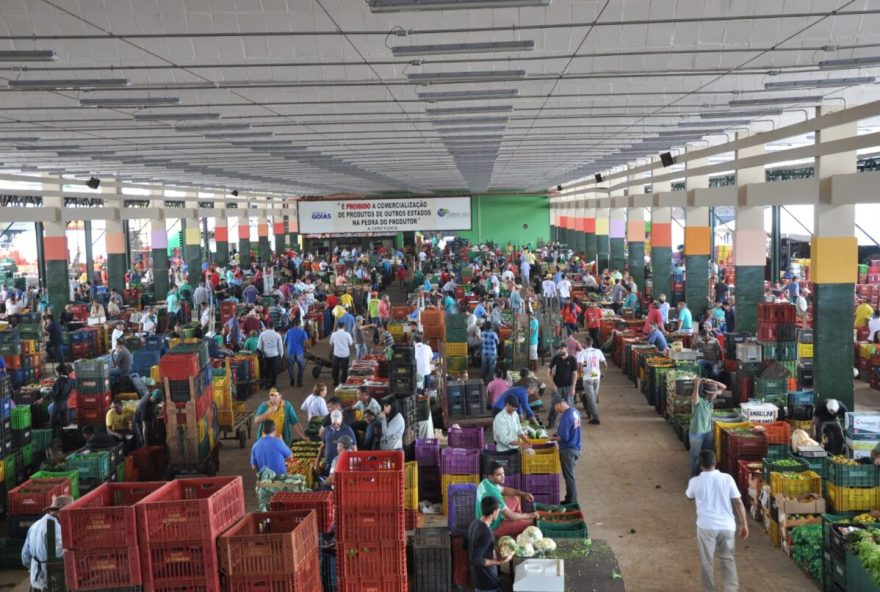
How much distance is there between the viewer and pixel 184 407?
35.5 ft

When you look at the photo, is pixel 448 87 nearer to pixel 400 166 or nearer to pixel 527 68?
pixel 527 68

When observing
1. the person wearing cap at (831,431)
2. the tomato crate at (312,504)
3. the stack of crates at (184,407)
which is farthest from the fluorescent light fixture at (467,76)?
the person wearing cap at (831,431)

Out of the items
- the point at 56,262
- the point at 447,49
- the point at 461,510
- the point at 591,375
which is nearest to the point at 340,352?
the point at 591,375

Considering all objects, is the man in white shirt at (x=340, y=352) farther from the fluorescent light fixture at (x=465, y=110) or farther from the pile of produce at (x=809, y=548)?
the pile of produce at (x=809, y=548)

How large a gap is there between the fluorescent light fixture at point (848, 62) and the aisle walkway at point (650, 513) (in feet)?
16.4

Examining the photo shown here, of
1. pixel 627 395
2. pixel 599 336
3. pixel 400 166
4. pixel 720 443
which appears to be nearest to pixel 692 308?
pixel 599 336

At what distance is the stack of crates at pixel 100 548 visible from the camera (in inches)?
237

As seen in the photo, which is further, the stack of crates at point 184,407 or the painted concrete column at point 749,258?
the painted concrete column at point 749,258

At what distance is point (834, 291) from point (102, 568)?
36.9ft

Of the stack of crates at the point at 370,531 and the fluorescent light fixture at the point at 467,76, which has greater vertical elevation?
the fluorescent light fixture at the point at 467,76

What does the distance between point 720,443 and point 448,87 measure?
5.75m

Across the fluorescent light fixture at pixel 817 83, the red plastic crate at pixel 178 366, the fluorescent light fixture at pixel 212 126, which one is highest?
the fluorescent light fixture at pixel 212 126

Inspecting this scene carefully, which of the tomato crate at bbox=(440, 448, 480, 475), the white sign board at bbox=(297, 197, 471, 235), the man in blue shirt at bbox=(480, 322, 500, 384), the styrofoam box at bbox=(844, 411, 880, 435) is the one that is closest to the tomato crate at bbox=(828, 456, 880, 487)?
the styrofoam box at bbox=(844, 411, 880, 435)

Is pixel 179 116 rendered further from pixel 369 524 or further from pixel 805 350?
pixel 805 350
